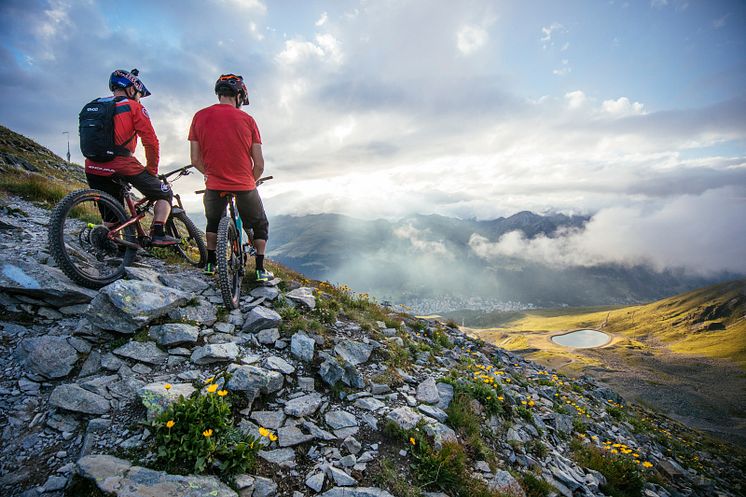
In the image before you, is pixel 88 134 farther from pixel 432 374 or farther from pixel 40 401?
pixel 432 374

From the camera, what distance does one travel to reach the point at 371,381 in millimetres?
7207

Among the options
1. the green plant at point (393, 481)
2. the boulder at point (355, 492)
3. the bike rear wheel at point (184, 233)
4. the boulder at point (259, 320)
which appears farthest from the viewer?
the bike rear wheel at point (184, 233)

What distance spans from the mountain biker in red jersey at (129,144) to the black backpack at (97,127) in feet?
0.35

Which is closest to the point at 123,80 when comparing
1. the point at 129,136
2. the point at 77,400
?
the point at 129,136

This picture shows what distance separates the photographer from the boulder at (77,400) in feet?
15.3

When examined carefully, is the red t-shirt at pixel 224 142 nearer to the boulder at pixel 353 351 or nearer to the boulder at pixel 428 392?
the boulder at pixel 353 351

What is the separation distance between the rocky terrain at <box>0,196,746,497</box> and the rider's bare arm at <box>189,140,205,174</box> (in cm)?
302

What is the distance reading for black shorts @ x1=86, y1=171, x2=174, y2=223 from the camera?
307 inches

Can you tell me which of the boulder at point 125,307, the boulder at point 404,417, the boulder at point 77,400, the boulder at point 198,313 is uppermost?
the boulder at point 125,307

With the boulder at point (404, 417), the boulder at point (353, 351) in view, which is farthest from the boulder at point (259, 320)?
the boulder at point (404, 417)

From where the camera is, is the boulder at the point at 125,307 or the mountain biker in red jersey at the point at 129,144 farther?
the mountain biker in red jersey at the point at 129,144

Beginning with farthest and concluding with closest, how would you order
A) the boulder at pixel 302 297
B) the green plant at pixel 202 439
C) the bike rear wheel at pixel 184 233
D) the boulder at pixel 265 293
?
1. the bike rear wheel at pixel 184 233
2. the boulder at pixel 302 297
3. the boulder at pixel 265 293
4. the green plant at pixel 202 439

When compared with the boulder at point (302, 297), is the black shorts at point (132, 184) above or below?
above

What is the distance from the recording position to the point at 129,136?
24.3 feet
